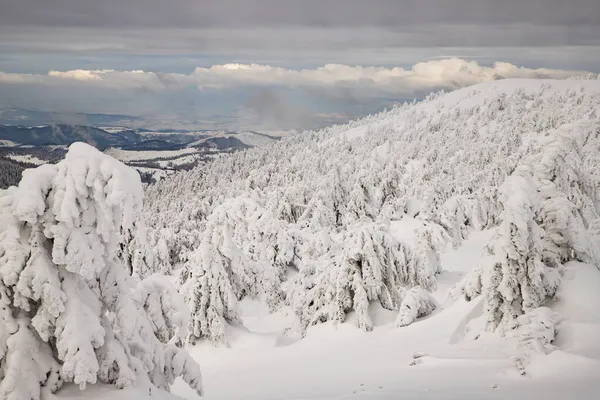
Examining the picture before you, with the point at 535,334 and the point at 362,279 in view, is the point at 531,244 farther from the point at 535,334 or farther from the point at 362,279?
the point at 362,279

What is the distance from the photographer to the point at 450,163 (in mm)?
98438

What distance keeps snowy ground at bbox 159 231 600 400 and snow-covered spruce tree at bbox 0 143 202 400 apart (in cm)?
499

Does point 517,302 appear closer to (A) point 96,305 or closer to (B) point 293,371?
(B) point 293,371

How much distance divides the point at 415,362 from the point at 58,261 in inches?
318

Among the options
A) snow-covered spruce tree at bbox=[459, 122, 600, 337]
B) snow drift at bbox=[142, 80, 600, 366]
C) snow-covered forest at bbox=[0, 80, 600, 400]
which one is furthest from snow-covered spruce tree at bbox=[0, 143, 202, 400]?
snow-covered spruce tree at bbox=[459, 122, 600, 337]


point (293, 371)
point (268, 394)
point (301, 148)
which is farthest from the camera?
point (301, 148)

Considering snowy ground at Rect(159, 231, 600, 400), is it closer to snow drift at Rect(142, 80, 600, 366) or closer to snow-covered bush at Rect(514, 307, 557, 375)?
snow-covered bush at Rect(514, 307, 557, 375)

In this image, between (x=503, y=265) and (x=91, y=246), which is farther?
(x=503, y=265)

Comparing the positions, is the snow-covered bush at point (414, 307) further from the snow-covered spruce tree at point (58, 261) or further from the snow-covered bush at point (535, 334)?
the snow-covered spruce tree at point (58, 261)

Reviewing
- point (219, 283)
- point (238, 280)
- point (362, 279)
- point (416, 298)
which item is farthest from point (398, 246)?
point (238, 280)

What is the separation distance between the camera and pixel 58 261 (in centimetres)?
680

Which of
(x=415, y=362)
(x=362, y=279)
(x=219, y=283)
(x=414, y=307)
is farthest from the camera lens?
(x=219, y=283)

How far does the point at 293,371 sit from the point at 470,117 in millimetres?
151873

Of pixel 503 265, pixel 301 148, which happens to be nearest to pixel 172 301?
pixel 503 265
